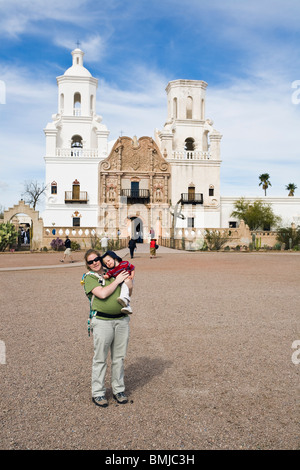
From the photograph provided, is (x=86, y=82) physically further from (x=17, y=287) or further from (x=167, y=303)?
(x=167, y=303)

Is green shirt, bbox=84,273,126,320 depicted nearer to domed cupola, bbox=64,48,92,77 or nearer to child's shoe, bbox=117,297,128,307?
child's shoe, bbox=117,297,128,307

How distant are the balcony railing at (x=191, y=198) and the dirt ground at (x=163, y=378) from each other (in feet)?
123

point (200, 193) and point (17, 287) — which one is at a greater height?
point (200, 193)

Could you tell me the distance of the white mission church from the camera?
152 feet

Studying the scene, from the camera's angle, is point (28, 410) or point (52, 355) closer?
point (28, 410)

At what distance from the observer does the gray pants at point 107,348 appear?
423 cm

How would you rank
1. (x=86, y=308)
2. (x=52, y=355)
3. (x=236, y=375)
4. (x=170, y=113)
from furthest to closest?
(x=170, y=113)
(x=86, y=308)
(x=52, y=355)
(x=236, y=375)

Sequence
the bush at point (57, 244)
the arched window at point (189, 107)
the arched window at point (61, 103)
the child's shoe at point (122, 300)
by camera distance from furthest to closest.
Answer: the arched window at point (189, 107) → the arched window at point (61, 103) → the bush at point (57, 244) → the child's shoe at point (122, 300)

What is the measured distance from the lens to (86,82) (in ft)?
157

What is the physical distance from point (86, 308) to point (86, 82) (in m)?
43.3

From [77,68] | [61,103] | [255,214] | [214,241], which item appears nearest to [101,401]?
[214,241]

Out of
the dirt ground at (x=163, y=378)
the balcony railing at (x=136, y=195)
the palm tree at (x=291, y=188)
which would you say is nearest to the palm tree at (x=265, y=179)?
the palm tree at (x=291, y=188)

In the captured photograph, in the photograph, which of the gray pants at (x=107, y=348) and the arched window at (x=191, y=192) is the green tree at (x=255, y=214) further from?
the gray pants at (x=107, y=348)
